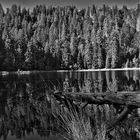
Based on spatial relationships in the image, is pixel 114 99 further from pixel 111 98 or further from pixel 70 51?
pixel 70 51

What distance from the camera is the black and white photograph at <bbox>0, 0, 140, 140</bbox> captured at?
544cm

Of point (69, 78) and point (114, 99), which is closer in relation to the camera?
point (114, 99)

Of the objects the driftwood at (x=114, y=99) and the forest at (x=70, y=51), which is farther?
the forest at (x=70, y=51)

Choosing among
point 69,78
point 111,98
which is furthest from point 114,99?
point 69,78

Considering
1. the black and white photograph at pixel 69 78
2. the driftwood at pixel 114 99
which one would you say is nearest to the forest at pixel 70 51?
the black and white photograph at pixel 69 78

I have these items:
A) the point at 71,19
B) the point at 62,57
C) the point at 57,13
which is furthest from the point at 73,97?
the point at 57,13

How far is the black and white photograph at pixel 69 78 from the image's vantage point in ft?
17.8

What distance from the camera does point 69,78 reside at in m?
33.5

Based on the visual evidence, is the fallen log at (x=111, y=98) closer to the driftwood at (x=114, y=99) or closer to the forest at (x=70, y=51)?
the driftwood at (x=114, y=99)

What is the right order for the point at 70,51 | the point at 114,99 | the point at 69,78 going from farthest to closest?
the point at 70,51 < the point at 69,78 < the point at 114,99

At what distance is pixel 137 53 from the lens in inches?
4195

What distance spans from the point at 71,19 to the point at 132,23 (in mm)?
40398

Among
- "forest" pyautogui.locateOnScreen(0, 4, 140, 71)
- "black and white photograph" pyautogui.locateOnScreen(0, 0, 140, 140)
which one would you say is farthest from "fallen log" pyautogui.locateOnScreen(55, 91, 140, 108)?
"forest" pyautogui.locateOnScreen(0, 4, 140, 71)

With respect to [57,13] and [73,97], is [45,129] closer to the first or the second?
[73,97]
